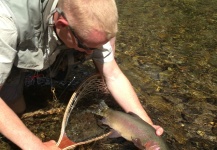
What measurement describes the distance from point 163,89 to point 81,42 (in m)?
2.21

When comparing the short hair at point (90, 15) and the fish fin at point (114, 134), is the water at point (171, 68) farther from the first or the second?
the short hair at point (90, 15)

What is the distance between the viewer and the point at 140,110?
3.45 meters

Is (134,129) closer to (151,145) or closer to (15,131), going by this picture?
(151,145)

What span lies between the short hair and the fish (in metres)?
0.97

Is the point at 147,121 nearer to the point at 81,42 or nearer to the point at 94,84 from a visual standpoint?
the point at 94,84

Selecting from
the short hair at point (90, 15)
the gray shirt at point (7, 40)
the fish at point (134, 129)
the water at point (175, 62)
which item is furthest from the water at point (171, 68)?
the short hair at point (90, 15)

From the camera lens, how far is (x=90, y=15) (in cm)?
246

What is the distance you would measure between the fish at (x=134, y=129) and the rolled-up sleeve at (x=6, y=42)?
1.15 m

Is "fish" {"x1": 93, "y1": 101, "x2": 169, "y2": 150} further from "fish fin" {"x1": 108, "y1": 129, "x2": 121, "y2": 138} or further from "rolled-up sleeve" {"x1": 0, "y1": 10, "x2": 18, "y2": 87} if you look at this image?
"rolled-up sleeve" {"x1": 0, "y1": 10, "x2": 18, "y2": 87}

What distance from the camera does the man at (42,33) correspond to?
250 centimetres

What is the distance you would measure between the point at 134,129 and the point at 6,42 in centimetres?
137

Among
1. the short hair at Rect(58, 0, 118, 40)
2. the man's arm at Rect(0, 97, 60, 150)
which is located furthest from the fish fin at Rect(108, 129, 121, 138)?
the short hair at Rect(58, 0, 118, 40)

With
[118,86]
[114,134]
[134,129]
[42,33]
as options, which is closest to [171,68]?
[118,86]

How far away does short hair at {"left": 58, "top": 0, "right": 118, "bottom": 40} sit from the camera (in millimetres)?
2455
